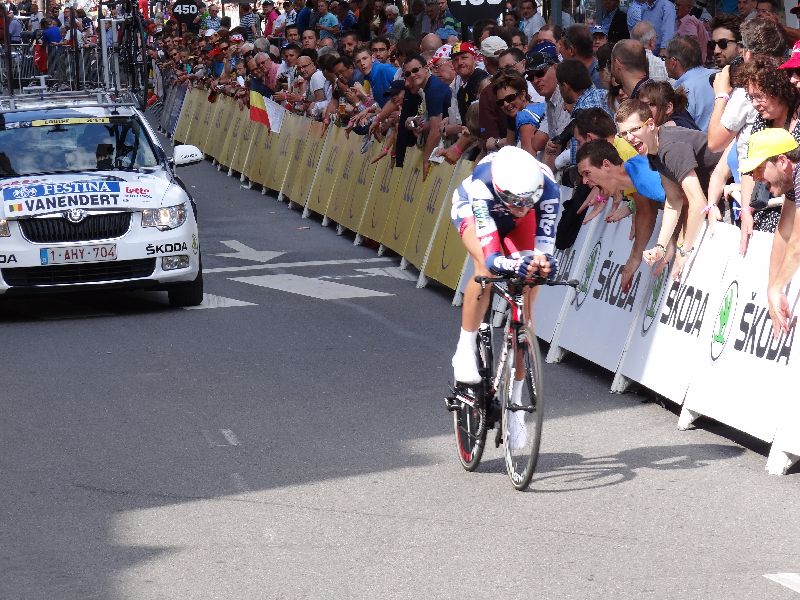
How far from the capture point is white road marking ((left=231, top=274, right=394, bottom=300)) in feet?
47.8

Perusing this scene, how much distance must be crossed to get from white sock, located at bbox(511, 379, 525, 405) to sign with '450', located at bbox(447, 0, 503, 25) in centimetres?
888

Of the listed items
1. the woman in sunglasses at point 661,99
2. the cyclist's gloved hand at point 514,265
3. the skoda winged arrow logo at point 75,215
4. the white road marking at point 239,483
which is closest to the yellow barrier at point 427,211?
the skoda winged arrow logo at point 75,215

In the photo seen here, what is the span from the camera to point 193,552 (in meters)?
6.43

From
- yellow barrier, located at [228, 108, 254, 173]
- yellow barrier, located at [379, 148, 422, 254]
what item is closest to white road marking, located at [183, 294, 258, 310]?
yellow barrier, located at [379, 148, 422, 254]

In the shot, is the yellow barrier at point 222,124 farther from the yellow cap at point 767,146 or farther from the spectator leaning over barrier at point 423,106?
the yellow cap at point 767,146

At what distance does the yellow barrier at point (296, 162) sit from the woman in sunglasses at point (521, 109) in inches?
372

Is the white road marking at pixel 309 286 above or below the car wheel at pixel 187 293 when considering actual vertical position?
below

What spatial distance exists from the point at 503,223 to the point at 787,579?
246 cm

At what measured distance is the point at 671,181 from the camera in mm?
9578

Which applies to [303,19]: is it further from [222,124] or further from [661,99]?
[661,99]

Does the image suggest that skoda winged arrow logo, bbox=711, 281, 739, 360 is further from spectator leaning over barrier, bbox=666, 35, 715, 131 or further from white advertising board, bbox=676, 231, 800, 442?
spectator leaning over barrier, bbox=666, 35, 715, 131

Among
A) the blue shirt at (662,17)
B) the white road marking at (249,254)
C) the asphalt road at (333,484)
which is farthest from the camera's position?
the blue shirt at (662,17)

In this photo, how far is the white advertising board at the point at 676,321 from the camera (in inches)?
360

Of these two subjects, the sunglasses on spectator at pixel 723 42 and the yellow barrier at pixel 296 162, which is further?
the yellow barrier at pixel 296 162
